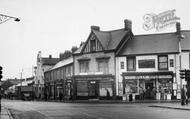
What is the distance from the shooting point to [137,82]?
4700cm

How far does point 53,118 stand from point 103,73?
1213 inches

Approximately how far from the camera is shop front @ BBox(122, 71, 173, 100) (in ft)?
147

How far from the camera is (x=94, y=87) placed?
167 feet

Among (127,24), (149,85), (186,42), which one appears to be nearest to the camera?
(186,42)

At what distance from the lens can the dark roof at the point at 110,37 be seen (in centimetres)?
5043

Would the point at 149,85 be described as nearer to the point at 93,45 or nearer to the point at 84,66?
the point at 93,45

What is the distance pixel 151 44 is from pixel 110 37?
777cm

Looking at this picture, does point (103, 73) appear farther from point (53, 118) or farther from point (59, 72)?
point (53, 118)

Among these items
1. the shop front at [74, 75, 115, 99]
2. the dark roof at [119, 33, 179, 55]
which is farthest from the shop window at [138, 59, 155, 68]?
the shop front at [74, 75, 115, 99]

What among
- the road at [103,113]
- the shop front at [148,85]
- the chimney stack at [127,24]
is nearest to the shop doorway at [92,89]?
the shop front at [148,85]

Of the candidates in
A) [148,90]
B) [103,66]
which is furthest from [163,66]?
[103,66]

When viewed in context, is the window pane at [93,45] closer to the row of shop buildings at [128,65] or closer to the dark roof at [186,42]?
the row of shop buildings at [128,65]

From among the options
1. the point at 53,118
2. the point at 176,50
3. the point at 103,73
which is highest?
the point at 176,50

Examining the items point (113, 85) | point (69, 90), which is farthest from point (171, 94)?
point (69, 90)
